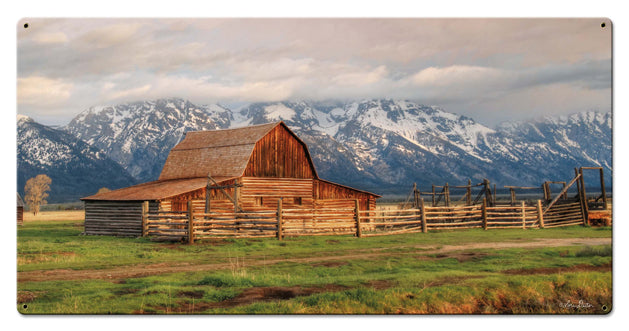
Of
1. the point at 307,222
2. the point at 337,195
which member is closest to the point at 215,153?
the point at 337,195

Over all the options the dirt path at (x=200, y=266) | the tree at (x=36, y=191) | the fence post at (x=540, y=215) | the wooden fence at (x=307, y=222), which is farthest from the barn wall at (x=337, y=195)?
the tree at (x=36, y=191)

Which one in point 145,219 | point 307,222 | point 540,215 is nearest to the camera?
point 145,219

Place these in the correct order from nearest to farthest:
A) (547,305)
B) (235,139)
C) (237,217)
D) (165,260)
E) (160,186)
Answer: (547,305), (165,260), (237,217), (160,186), (235,139)

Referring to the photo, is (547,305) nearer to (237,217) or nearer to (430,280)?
(430,280)

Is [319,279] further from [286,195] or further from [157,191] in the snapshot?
[286,195]

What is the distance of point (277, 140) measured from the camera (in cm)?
3928

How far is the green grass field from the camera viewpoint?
13.5 meters

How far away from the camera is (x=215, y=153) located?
133 feet

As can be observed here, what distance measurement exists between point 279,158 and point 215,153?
4.70 metres

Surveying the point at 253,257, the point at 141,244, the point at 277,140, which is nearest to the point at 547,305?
the point at 253,257

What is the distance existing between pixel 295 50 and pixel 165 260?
28.7ft

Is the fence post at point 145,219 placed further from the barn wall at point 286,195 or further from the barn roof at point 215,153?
the barn roof at point 215,153

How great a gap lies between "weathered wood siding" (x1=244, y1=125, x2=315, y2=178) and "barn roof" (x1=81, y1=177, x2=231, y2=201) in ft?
8.93

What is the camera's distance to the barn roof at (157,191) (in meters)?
33.2
